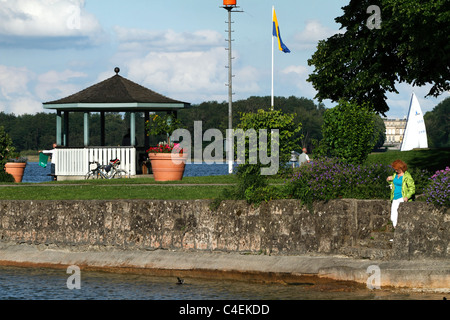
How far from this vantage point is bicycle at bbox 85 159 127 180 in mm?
35812

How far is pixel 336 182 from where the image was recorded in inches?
832

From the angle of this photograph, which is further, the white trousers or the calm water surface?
the white trousers

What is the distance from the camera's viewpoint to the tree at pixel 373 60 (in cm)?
2914

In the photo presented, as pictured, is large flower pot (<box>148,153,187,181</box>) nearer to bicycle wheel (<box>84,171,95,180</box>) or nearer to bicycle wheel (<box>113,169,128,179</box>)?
bicycle wheel (<box>113,169,128,179</box>)

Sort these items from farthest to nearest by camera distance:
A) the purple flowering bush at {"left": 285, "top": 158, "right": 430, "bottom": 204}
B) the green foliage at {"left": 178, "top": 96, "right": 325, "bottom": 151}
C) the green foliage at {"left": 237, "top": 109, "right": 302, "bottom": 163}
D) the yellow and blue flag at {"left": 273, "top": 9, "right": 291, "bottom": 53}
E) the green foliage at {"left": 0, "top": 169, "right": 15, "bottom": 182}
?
the green foliage at {"left": 178, "top": 96, "right": 325, "bottom": 151} → the yellow and blue flag at {"left": 273, "top": 9, "right": 291, "bottom": 53} → the green foliage at {"left": 0, "top": 169, "right": 15, "bottom": 182} → the green foliage at {"left": 237, "top": 109, "right": 302, "bottom": 163} → the purple flowering bush at {"left": 285, "top": 158, "right": 430, "bottom": 204}

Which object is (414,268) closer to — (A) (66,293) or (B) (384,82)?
(A) (66,293)

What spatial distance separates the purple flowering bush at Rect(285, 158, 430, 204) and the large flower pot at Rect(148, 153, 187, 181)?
8.34 meters

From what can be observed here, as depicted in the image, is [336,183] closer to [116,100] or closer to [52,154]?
[116,100]

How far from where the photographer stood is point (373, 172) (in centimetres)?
2198
